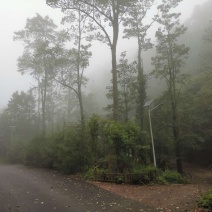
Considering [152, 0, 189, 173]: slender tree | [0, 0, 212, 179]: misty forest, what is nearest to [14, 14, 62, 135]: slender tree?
[0, 0, 212, 179]: misty forest

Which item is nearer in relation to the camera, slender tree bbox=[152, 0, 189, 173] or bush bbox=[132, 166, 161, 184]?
bush bbox=[132, 166, 161, 184]

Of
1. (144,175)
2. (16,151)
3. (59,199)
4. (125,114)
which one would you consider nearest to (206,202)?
(59,199)

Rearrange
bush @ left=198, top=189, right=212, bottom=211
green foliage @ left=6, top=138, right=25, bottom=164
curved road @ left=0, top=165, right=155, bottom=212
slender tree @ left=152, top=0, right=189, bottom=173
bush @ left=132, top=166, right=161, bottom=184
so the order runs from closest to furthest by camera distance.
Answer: bush @ left=198, top=189, right=212, bottom=211, curved road @ left=0, top=165, right=155, bottom=212, bush @ left=132, top=166, right=161, bottom=184, slender tree @ left=152, top=0, right=189, bottom=173, green foliage @ left=6, top=138, right=25, bottom=164

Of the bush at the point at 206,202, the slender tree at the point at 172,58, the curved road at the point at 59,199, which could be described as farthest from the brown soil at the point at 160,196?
the slender tree at the point at 172,58

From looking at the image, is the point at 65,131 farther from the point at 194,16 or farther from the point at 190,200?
the point at 194,16

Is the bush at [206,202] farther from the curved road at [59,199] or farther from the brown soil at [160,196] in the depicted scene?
the curved road at [59,199]

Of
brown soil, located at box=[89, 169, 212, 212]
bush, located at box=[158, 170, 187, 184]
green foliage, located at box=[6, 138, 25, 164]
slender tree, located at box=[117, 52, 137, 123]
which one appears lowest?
brown soil, located at box=[89, 169, 212, 212]

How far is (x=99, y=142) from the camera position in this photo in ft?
51.7

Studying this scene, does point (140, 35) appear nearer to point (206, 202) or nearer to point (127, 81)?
point (127, 81)

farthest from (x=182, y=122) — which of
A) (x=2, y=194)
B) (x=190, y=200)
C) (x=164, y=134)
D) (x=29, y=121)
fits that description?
(x=29, y=121)

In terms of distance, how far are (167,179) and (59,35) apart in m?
20.5

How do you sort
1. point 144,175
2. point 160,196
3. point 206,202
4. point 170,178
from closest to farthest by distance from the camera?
point 206,202 → point 160,196 → point 144,175 → point 170,178

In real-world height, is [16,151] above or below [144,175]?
above

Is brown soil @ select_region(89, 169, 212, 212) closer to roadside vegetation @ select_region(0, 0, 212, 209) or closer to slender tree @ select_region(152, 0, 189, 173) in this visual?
roadside vegetation @ select_region(0, 0, 212, 209)
